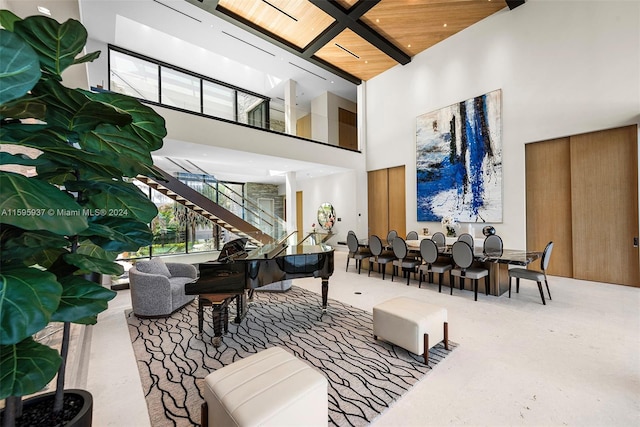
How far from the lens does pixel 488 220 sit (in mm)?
6777

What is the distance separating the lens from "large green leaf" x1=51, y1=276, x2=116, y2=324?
3.12 feet

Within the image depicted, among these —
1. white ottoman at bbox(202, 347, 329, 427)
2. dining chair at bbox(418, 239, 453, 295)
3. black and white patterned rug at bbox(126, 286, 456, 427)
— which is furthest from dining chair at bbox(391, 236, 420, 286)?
white ottoman at bbox(202, 347, 329, 427)

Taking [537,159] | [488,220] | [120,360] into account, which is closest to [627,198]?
[537,159]

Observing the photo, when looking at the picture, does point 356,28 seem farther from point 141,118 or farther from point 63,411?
point 63,411

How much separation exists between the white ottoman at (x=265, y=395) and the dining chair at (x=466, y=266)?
370 centimetres

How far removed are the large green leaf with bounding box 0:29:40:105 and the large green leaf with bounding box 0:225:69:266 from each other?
18.5 inches

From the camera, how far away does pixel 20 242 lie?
37.0 inches

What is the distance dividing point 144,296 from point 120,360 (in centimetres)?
117

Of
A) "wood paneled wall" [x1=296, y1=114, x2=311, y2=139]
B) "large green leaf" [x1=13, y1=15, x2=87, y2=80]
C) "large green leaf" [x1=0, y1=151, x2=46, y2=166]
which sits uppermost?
"wood paneled wall" [x1=296, y1=114, x2=311, y2=139]

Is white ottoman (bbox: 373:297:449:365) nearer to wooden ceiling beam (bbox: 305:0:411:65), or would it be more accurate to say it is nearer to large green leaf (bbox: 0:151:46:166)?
large green leaf (bbox: 0:151:46:166)

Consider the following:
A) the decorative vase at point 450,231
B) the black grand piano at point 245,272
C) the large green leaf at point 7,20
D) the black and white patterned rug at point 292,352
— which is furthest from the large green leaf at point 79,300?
the decorative vase at point 450,231

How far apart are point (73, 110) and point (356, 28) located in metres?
7.83

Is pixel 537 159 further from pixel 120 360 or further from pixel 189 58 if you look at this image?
pixel 189 58

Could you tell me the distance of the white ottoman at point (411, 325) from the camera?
2549mm
